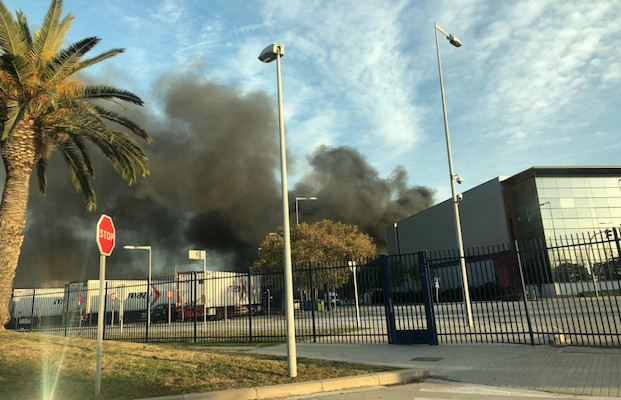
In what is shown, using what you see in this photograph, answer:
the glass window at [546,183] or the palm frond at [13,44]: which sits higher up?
the glass window at [546,183]

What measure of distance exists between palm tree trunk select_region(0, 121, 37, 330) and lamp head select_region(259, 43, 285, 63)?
8.87 meters

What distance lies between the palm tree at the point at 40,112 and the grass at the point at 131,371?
4.11 m

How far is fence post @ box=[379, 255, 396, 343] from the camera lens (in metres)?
12.3

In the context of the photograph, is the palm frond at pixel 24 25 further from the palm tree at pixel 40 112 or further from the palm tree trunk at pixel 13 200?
the palm tree trunk at pixel 13 200

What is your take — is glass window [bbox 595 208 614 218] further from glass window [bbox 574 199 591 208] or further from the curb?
the curb

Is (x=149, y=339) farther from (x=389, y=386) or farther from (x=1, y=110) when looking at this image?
(x=389, y=386)

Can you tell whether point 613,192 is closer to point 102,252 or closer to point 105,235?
point 105,235

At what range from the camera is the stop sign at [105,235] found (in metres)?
6.84

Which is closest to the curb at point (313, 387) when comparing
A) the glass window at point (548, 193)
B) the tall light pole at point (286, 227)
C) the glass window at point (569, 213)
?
the tall light pole at point (286, 227)

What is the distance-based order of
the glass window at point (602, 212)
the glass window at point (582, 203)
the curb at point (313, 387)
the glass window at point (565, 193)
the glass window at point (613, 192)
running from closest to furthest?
the curb at point (313, 387) → the glass window at point (565, 193) → the glass window at point (582, 203) → the glass window at point (602, 212) → the glass window at point (613, 192)

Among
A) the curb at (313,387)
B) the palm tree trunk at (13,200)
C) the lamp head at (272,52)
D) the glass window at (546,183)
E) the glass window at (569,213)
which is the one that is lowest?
the curb at (313,387)

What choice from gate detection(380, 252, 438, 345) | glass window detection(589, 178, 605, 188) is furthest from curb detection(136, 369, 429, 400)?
glass window detection(589, 178, 605, 188)

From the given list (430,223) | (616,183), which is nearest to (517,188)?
(616,183)

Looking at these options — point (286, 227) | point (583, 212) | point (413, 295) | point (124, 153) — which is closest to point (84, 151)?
point (124, 153)
